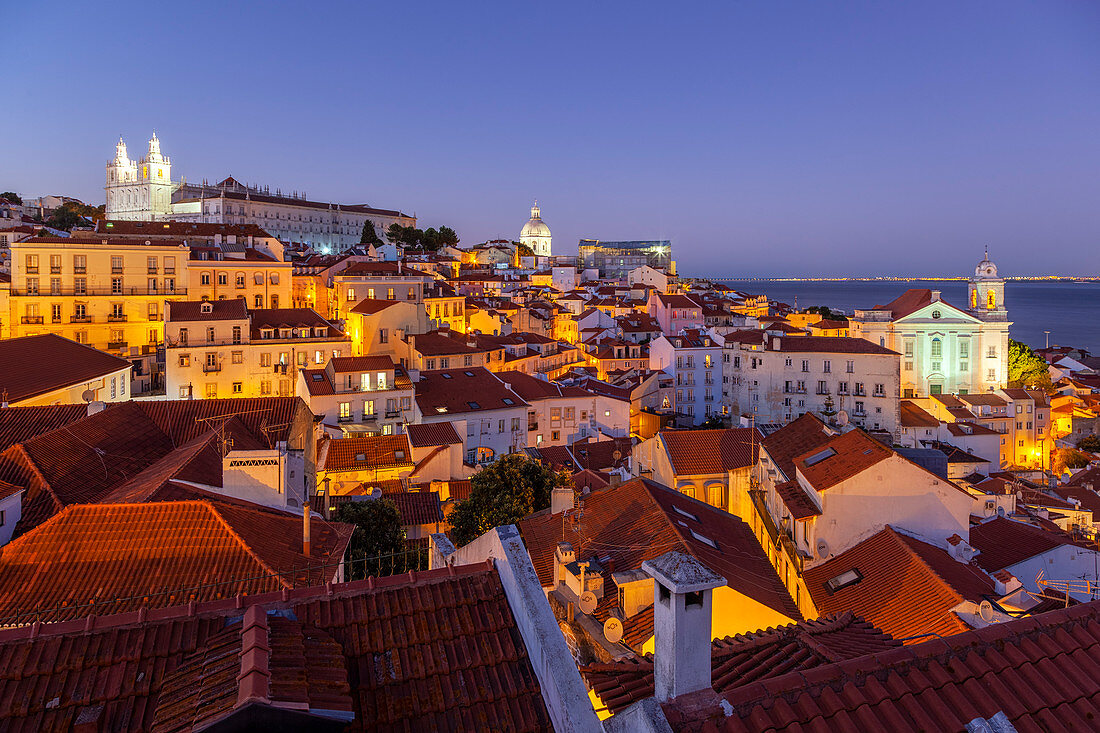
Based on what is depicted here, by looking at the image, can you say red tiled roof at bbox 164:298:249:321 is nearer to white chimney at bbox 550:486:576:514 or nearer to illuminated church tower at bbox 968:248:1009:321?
white chimney at bbox 550:486:576:514

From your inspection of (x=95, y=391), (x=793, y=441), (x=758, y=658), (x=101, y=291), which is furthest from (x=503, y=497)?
(x=101, y=291)

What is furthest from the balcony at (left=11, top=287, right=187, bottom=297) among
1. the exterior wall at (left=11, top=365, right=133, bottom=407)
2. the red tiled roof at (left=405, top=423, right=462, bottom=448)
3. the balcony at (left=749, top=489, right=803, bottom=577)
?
the balcony at (left=749, top=489, right=803, bottom=577)

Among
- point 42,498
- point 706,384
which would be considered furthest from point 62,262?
point 706,384

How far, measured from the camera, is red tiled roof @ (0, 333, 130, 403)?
2160cm

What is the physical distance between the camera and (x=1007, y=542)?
1694 centimetres

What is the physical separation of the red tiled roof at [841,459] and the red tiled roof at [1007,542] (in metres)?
3.24

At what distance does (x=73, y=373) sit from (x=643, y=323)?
4434cm

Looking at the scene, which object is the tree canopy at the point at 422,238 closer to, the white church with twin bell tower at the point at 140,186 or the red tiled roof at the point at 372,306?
the white church with twin bell tower at the point at 140,186

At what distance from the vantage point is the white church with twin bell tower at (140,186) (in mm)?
108625

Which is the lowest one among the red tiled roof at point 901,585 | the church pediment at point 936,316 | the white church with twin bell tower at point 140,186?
the red tiled roof at point 901,585

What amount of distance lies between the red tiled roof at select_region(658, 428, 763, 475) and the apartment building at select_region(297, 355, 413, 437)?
14.5 meters

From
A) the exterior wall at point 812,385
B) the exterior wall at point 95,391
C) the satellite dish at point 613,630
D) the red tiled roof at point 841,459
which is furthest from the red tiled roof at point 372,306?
the satellite dish at point 613,630

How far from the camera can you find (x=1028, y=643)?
3.92 meters

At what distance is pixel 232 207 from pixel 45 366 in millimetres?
77093
